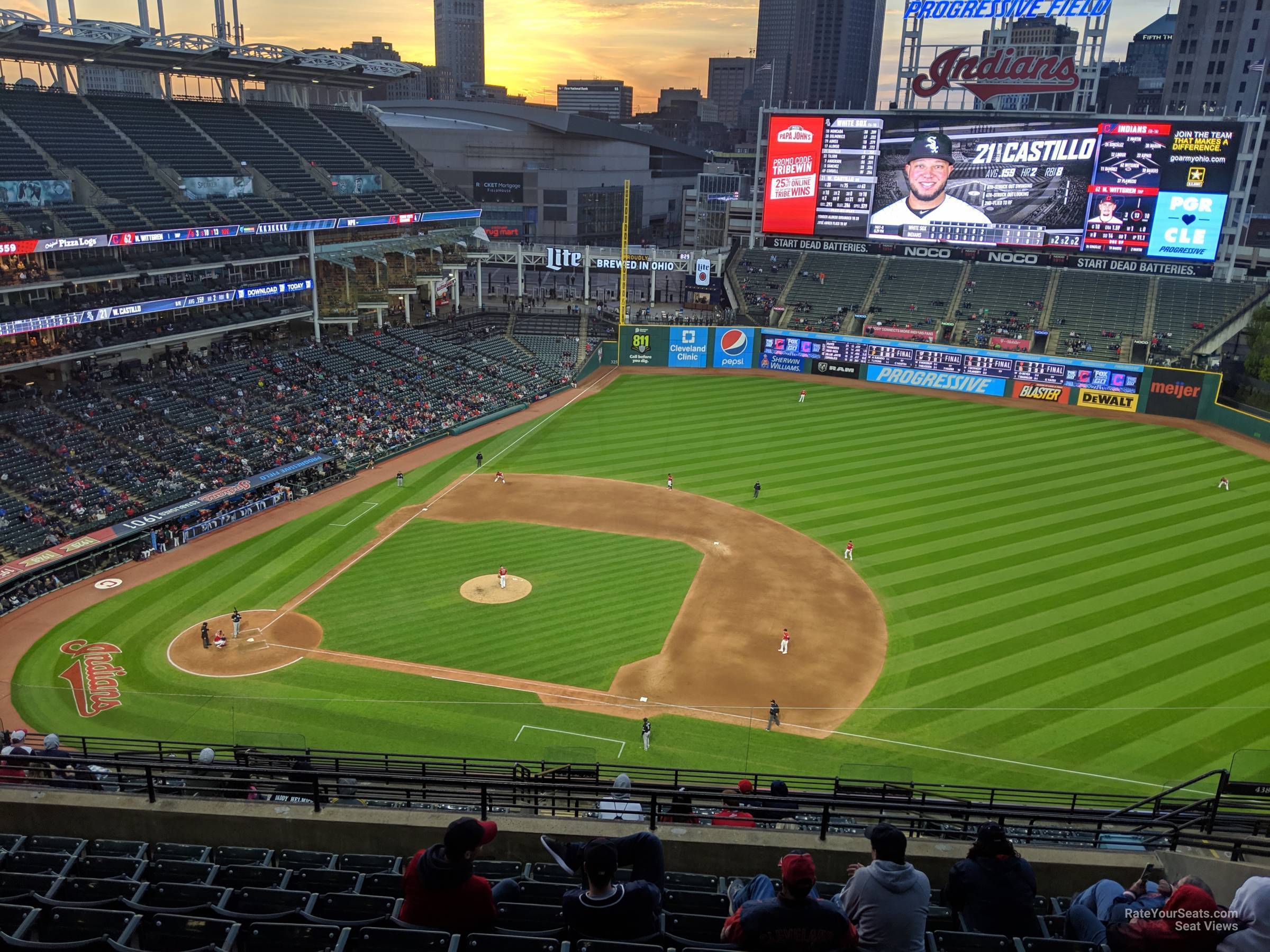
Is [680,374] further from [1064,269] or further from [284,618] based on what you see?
[284,618]

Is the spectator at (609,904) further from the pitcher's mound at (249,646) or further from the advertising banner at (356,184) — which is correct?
the advertising banner at (356,184)

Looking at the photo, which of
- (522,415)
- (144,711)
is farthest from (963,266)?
(144,711)

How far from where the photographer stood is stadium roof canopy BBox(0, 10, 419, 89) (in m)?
46.4

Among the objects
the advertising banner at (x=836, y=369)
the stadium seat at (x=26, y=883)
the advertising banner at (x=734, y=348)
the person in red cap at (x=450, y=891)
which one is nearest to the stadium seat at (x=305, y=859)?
the stadium seat at (x=26, y=883)

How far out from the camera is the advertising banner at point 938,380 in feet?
203

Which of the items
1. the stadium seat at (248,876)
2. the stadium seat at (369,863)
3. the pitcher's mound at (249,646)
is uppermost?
the stadium seat at (248,876)

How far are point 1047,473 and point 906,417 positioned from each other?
11.7m

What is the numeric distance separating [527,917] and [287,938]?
1.85m

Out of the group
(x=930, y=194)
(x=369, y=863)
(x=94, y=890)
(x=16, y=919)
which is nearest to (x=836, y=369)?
(x=930, y=194)

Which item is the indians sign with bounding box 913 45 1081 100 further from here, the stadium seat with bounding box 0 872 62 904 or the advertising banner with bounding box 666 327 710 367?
the stadium seat with bounding box 0 872 62 904

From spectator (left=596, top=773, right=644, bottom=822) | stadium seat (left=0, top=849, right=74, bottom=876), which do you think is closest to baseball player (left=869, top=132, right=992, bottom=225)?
spectator (left=596, top=773, right=644, bottom=822)

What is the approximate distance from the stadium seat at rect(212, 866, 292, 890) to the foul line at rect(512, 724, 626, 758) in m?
15.7

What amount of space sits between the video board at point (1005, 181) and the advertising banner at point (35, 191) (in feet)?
158

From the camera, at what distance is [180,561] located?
35406 mm
